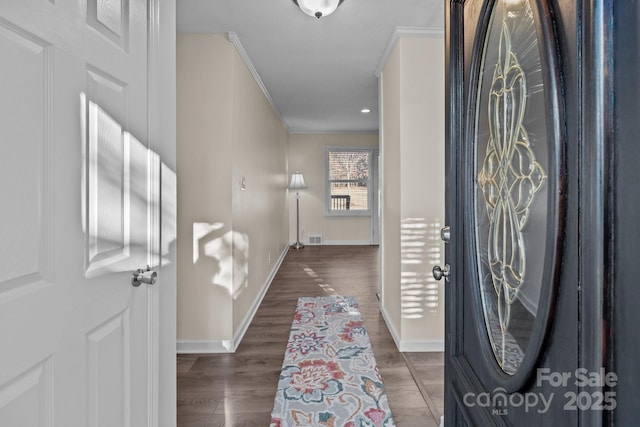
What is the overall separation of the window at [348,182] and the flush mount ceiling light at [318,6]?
5.56 meters

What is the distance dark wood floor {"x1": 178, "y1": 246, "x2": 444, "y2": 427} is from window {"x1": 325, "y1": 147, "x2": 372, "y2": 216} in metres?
4.06

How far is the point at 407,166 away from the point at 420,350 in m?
1.40

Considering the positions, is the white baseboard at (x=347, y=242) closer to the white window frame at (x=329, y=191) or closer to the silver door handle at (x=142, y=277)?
the white window frame at (x=329, y=191)

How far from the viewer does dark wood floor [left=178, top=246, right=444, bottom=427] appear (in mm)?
1930

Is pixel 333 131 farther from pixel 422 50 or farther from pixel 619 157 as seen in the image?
pixel 619 157

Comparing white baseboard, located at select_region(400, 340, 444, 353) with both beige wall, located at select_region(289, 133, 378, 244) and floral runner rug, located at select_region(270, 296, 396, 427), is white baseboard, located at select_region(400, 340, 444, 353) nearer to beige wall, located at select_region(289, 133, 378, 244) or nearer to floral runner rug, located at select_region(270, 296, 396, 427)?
floral runner rug, located at select_region(270, 296, 396, 427)

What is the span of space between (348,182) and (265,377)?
19.9ft

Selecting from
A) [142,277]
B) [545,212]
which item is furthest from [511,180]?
[142,277]

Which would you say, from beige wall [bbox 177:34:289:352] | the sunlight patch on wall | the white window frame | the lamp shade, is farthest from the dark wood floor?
the white window frame

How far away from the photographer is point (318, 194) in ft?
26.2

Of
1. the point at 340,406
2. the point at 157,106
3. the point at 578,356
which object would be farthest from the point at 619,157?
the point at 340,406

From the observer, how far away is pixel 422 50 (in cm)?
276

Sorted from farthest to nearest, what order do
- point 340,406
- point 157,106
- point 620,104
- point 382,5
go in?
1. point 382,5
2. point 340,406
3. point 157,106
4. point 620,104

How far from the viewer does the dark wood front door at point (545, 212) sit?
1.44 ft
